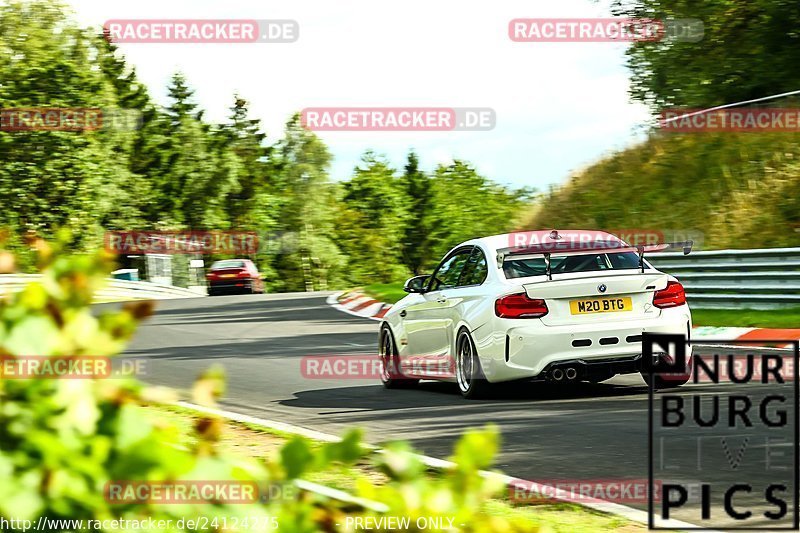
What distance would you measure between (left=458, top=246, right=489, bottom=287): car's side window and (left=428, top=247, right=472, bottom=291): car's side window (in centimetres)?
12

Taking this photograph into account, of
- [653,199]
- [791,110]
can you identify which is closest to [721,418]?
[791,110]

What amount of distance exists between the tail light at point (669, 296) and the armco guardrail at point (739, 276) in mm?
7255

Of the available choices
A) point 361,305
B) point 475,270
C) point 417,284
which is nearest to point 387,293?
point 361,305

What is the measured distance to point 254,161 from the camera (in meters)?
99.9

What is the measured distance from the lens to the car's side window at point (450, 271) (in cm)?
1205

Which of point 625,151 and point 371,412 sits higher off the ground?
point 625,151

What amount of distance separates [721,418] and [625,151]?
26.2 m

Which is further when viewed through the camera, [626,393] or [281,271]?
[281,271]

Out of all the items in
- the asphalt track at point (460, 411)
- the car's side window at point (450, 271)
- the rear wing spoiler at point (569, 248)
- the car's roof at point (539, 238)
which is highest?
the car's roof at point (539, 238)

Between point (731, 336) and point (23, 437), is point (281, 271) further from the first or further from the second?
point (23, 437)

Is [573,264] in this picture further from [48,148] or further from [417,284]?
[48,148]

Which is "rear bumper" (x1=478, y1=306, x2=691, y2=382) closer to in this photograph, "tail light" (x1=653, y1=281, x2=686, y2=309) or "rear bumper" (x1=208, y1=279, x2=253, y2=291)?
"tail light" (x1=653, y1=281, x2=686, y2=309)

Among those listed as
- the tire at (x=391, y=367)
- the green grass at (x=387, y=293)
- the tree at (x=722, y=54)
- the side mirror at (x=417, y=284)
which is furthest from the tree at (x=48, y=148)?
the side mirror at (x=417, y=284)

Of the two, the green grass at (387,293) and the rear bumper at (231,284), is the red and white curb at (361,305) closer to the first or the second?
the green grass at (387,293)
